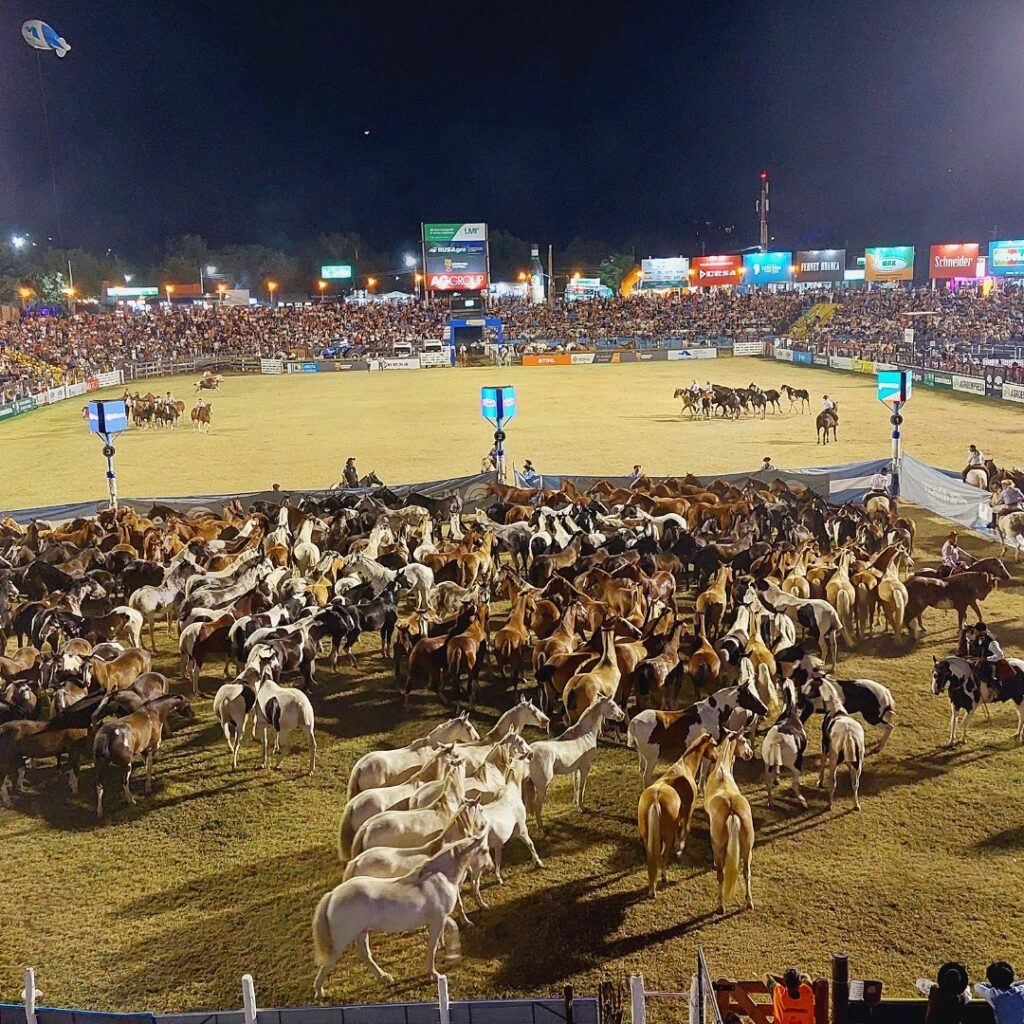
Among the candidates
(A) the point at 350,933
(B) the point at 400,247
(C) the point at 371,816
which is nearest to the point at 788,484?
(C) the point at 371,816

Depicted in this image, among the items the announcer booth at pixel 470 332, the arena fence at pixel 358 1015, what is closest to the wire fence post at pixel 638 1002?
the arena fence at pixel 358 1015

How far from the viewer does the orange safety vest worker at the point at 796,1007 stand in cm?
480

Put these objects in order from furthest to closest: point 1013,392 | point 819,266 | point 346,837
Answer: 1. point 819,266
2. point 1013,392
3. point 346,837

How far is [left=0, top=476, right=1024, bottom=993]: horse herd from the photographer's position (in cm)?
760

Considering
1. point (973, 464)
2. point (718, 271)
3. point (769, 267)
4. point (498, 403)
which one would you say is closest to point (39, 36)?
point (498, 403)

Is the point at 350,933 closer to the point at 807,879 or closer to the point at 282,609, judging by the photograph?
the point at 807,879

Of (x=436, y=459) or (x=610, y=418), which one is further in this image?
(x=610, y=418)

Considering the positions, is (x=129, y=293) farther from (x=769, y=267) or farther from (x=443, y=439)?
(x=443, y=439)

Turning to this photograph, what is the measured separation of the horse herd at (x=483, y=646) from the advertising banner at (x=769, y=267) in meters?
76.3

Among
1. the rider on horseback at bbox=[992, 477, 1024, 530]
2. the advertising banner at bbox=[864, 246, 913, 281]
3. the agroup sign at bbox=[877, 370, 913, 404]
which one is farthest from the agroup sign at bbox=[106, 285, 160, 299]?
the rider on horseback at bbox=[992, 477, 1024, 530]

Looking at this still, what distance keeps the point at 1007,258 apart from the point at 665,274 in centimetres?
3362

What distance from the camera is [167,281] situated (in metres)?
132

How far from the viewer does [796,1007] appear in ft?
15.8

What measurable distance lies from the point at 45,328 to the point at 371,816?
222ft
